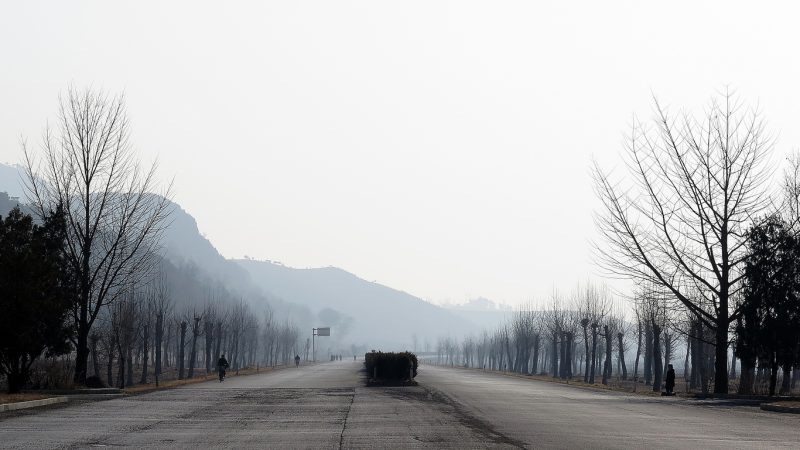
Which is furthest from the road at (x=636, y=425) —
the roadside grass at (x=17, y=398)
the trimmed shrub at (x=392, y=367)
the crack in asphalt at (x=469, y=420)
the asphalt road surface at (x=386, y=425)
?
the trimmed shrub at (x=392, y=367)

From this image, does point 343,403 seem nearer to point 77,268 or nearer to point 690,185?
point 77,268

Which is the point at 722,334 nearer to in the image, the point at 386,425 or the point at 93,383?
the point at 386,425

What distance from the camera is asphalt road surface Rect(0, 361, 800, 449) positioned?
15.5 m

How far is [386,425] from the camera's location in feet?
62.3

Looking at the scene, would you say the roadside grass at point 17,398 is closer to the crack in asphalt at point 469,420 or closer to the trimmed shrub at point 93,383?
the trimmed shrub at point 93,383

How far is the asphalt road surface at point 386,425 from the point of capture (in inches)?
612

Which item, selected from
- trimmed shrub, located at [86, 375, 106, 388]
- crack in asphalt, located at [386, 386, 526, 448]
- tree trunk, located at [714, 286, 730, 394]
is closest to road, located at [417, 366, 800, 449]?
crack in asphalt, located at [386, 386, 526, 448]

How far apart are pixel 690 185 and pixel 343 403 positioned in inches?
741

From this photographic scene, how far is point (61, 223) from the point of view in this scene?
116ft

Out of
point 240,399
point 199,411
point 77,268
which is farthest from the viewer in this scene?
point 77,268

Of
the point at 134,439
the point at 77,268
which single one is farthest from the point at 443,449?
the point at 77,268

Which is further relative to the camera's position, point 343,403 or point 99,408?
point 343,403


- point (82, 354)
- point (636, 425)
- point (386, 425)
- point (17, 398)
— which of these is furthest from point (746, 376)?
point (17, 398)

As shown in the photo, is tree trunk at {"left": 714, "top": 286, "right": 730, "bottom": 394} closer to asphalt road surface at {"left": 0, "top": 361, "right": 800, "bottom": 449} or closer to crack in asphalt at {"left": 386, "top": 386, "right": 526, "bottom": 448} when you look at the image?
asphalt road surface at {"left": 0, "top": 361, "right": 800, "bottom": 449}
